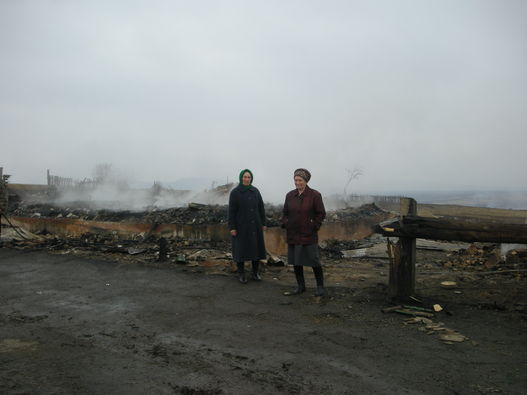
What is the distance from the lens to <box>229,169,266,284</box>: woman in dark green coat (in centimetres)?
671

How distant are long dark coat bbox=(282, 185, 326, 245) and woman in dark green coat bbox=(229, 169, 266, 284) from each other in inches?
41.5

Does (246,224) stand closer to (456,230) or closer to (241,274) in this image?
(241,274)

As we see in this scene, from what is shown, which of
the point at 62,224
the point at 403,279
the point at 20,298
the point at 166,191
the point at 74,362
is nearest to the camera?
the point at 74,362

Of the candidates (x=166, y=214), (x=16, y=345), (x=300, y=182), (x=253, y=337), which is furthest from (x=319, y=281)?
(x=166, y=214)

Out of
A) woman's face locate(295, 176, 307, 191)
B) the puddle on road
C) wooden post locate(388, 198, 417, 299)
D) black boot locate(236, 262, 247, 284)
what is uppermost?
woman's face locate(295, 176, 307, 191)

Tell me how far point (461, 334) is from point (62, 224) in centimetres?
1215

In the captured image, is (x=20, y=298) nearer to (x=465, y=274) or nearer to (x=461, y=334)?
(x=461, y=334)

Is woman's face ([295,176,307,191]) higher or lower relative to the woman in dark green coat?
higher

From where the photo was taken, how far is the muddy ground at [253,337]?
9.94 feet

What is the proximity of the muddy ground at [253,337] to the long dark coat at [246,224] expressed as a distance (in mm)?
550

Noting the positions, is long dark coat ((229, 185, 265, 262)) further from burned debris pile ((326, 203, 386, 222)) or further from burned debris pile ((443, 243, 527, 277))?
burned debris pile ((326, 203, 386, 222))

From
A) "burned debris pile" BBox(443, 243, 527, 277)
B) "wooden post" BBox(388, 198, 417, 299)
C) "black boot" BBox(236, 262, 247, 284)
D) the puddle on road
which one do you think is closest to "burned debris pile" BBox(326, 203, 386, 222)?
"burned debris pile" BBox(443, 243, 527, 277)

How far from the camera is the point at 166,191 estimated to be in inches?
647

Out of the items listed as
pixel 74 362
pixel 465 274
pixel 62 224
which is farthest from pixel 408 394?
pixel 62 224
